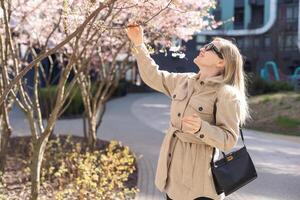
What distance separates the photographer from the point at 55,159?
7918mm

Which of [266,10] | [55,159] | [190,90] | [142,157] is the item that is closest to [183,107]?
[190,90]

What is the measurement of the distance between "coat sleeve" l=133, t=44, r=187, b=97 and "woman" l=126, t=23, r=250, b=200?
12cm

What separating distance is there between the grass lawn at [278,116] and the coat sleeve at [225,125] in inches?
397

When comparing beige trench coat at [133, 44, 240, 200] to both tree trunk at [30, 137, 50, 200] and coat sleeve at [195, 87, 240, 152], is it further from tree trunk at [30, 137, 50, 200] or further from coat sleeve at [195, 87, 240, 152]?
tree trunk at [30, 137, 50, 200]

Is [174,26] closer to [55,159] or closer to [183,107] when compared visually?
[55,159]

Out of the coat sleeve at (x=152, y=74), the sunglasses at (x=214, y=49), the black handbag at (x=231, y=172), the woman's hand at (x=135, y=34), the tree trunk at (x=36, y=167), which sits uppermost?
the woman's hand at (x=135, y=34)

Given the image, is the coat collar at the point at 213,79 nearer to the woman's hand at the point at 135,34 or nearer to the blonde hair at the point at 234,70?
the blonde hair at the point at 234,70

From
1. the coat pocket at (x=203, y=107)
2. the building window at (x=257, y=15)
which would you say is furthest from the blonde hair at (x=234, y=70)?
the building window at (x=257, y=15)

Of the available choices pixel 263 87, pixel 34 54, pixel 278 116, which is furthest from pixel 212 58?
pixel 263 87

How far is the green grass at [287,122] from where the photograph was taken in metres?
13.7

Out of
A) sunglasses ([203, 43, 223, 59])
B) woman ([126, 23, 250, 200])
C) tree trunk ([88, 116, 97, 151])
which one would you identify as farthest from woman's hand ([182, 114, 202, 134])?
tree trunk ([88, 116, 97, 151])

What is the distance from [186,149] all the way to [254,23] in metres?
50.7

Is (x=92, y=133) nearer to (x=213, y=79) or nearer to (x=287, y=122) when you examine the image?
(x=213, y=79)

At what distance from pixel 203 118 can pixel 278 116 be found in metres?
12.8
